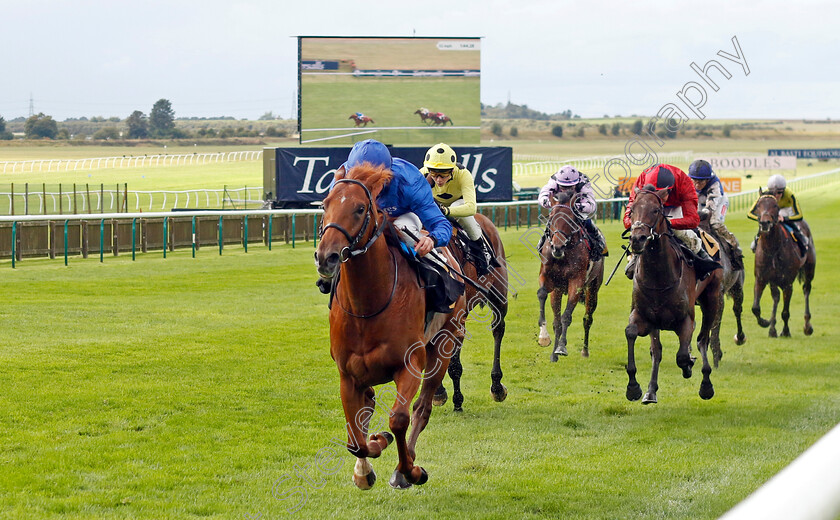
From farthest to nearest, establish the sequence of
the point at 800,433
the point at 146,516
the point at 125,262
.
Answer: the point at 125,262 < the point at 800,433 < the point at 146,516

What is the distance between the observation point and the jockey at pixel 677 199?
7.42 meters

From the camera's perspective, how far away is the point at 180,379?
8281 mm

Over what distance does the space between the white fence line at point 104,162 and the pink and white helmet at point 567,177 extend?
3663cm

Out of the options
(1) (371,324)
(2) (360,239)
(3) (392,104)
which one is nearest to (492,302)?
(1) (371,324)

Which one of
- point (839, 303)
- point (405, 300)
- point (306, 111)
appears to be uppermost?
point (306, 111)

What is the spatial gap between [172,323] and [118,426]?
5.02m

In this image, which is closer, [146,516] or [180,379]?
[146,516]

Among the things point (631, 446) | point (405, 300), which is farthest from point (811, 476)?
point (631, 446)

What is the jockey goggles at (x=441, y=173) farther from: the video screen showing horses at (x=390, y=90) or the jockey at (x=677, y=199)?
the video screen showing horses at (x=390, y=90)

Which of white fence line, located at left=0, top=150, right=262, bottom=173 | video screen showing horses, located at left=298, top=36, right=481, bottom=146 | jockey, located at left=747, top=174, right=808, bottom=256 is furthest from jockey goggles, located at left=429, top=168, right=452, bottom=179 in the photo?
white fence line, located at left=0, top=150, right=262, bottom=173

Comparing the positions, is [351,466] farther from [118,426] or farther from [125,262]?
[125,262]

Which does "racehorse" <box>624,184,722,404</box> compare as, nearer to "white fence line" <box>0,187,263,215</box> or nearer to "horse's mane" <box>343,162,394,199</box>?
"horse's mane" <box>343,162,394,199</box>

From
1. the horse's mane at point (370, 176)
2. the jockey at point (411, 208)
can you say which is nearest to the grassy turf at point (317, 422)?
the jockey at point (411, 208)

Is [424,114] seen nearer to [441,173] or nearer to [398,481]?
→ [441,173]
